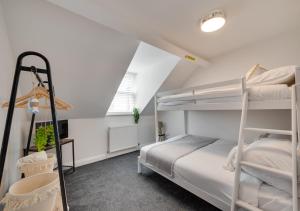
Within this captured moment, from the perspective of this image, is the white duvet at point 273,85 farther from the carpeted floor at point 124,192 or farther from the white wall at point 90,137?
the white wall at point 90,137

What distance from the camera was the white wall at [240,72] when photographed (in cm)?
226

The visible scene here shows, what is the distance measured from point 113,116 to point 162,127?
1.53 metres

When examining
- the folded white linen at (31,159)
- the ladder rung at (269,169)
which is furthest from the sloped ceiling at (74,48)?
the ladder rung at (269,169)

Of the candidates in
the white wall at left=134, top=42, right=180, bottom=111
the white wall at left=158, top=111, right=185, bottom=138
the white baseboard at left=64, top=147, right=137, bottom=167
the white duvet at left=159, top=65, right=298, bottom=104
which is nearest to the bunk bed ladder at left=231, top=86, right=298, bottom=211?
the white duvet at left=159, top=65, right=298, bottom=104

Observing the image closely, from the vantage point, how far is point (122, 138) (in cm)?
359

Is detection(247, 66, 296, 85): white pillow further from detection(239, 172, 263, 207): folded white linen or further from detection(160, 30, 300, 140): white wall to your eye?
detection(160, 30, 300, 140): white wall

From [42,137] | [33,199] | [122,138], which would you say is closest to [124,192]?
[42,137]

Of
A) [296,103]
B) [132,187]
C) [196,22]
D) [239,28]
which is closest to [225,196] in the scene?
→ [296,103]

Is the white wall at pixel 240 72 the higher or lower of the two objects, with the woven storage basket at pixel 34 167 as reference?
higher

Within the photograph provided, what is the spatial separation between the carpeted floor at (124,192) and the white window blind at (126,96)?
1.62 meters

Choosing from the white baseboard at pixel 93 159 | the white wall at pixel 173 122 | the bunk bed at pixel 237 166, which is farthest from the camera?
the white wall at pixel 173 122

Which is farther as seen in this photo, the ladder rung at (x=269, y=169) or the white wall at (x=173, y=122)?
the white wall at (x=173, y=122)

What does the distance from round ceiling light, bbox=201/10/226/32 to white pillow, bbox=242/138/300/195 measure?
1534 mm

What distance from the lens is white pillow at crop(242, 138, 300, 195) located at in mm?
1119
